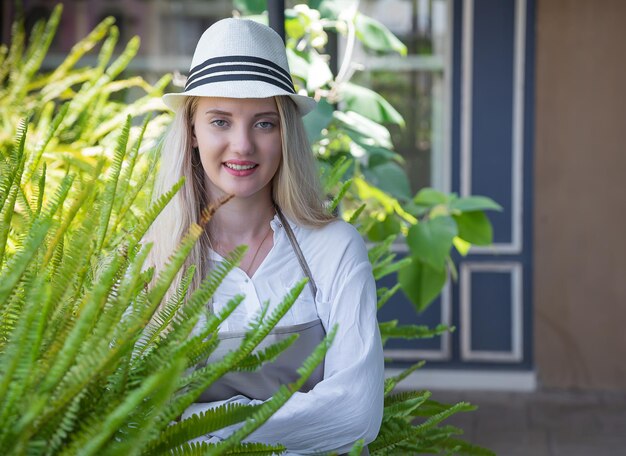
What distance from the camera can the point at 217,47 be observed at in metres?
1.65

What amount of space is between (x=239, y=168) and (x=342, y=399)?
438 mm

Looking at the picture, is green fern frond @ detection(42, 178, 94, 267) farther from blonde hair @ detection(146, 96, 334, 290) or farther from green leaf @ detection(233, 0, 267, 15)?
green leaf @ detection(233, 0, 267, 15)

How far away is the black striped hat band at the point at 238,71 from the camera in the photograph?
62.7 inches

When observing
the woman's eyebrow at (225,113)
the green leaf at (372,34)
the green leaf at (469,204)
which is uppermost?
the green leaf at (372,34)

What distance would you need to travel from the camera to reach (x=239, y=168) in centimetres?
163

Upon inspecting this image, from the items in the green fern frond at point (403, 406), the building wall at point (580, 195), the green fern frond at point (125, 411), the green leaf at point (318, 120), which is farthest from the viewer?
the building wall at point (580, 195)

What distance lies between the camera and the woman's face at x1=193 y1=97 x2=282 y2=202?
1607 millimetres

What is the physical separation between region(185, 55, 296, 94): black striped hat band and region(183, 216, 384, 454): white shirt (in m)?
0.25

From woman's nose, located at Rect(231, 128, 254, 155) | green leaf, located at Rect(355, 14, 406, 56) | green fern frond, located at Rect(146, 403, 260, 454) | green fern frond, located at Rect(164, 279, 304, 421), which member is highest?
green leaf, located at Rect(355, 14, 406, 56)

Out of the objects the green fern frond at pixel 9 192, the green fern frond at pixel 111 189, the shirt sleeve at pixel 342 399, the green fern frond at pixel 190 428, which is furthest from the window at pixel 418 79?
the green fern frond at pixel 190 428

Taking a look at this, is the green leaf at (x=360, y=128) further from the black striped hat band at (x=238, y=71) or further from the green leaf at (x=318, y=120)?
the black striped hat band at (x=238, y=71)

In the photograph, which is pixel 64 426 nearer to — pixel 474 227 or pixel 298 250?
pixel 298 250

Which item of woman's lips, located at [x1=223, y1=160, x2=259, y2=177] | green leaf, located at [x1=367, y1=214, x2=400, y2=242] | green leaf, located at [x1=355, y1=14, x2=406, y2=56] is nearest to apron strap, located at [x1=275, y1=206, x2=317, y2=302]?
woman's lips, located at [x1=223, y1=160, x2=259, y2=177]

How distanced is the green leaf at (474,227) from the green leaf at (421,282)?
5.1 inches
